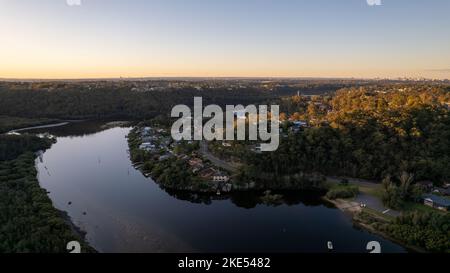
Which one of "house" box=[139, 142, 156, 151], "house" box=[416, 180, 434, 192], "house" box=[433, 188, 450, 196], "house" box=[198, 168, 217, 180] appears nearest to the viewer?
"house" box=[433, 188, 450, 196]

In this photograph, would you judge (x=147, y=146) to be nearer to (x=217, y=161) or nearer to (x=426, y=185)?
(x=217, y=161)

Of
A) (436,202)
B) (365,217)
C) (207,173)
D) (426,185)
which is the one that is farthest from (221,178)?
(426,185)

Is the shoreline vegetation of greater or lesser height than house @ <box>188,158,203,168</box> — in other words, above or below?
below

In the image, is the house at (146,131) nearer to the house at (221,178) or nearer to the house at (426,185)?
the house at (221,178)

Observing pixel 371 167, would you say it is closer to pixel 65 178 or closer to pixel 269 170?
pixel 269 170

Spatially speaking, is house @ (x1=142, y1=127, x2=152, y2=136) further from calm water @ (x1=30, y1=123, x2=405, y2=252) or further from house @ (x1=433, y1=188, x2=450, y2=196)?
house @ (x1=433, y1=188, x2=450, y2=196)

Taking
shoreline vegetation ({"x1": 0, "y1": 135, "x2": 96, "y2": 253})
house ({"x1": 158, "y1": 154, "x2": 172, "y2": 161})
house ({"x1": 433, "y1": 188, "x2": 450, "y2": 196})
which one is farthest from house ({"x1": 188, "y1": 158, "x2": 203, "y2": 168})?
house ({"x1": 433, "y1": 188, "x2": 450, "y2": 196})

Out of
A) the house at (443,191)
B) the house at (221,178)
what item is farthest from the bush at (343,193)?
the house at (221,178)
